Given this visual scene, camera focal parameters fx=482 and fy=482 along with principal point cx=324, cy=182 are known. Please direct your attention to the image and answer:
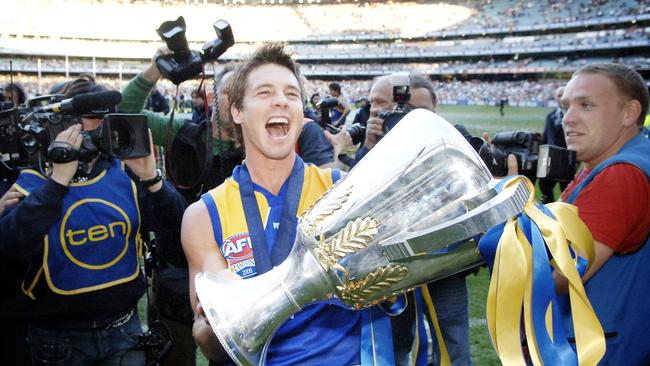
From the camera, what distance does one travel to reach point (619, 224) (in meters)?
1.71

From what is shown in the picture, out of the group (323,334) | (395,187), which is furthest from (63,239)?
(395,187)

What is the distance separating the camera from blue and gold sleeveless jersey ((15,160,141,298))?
199 cm

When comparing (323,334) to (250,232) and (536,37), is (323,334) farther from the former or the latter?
(536,37)

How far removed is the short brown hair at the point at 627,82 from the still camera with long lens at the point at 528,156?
1.97 feet

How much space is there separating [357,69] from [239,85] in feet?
172

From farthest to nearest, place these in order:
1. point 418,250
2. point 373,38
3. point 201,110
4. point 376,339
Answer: point 373,38, point 201,110, point 376,339, point 418,250

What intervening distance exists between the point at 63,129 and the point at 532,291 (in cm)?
194

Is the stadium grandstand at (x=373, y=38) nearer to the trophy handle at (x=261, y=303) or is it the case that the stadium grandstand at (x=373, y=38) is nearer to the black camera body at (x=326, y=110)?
the black camera body at (x=326, y=110)

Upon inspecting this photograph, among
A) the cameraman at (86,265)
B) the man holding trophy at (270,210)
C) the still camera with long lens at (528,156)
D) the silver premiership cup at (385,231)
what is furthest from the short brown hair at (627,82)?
the cameraman at (86,265)

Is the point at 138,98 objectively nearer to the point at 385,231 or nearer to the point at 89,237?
the point at 89,237

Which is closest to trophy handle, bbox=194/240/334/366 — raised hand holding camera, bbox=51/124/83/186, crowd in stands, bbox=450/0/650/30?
raised hand holding camera, bbox=51/124/83/186

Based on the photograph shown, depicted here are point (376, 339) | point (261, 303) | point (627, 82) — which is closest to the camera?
point (261, 303)

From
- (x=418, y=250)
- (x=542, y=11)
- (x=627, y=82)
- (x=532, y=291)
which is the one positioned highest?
(x=542, y=11)

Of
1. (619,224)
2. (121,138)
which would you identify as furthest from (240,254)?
(619,224)
